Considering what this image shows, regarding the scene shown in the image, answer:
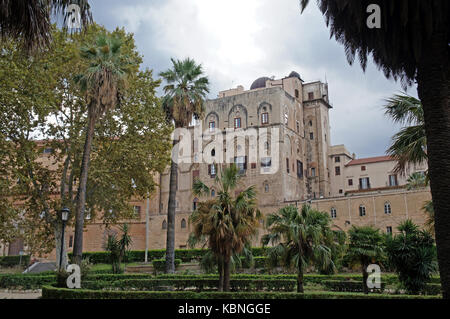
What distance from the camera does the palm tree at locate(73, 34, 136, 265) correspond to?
713 inches

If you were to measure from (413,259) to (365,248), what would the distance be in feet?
12.0

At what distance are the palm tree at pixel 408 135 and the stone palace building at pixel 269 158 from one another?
3273 centimetres

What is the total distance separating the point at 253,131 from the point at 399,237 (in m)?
36.8

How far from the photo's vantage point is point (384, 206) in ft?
129

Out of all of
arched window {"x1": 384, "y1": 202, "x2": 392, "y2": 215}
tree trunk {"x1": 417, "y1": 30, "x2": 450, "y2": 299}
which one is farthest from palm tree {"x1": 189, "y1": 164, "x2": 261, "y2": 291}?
arched window {"x1": 384, "y1": 202, "x2": 392, "y2": 215}

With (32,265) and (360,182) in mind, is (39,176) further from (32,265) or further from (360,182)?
(360,182)

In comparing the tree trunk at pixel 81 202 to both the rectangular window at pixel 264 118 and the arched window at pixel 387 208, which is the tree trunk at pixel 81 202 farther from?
the rectangular window at pixel 264 118

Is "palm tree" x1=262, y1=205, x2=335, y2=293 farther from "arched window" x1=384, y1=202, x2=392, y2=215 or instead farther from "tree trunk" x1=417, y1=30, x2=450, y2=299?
"arched window" x1=384, y1=202, x2=392, y2=215

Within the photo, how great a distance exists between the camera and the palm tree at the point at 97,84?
18.1 m

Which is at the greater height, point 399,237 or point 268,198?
point 268,198

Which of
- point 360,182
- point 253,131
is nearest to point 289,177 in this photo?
point 253,131

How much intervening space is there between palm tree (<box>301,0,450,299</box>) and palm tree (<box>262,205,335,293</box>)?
345 inches

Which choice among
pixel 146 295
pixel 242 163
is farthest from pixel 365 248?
pixel 242 163

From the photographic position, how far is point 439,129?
26.4ft
